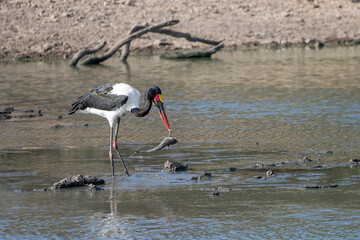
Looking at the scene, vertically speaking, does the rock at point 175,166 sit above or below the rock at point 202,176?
above

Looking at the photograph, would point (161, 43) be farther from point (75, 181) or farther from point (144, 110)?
point (75, 181)

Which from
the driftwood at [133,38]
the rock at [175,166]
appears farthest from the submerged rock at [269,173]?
the driftwood at [133,38]

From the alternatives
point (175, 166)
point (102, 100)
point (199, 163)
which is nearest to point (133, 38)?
point (102, 100)

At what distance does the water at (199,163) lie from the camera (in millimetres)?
7785

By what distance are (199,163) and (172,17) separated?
24.7 metres

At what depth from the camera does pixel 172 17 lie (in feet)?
115

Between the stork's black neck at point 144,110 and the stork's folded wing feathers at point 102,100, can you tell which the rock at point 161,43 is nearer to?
the stork's folded wing feathers at point 102,100

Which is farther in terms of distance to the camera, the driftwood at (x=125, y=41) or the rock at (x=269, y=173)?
the driftwood at (x=125, y=41)

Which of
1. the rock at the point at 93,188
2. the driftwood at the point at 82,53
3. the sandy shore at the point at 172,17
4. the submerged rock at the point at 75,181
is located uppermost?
the sandy shore at the point at 172,17

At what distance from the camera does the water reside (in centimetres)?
779

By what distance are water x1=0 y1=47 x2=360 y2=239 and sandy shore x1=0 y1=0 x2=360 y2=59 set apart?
11.1 metres

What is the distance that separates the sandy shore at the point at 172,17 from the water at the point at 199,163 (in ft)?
36.3

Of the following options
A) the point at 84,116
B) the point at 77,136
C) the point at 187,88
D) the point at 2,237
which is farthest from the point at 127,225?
the point at 187,88

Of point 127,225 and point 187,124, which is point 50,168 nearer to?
point 127,225
